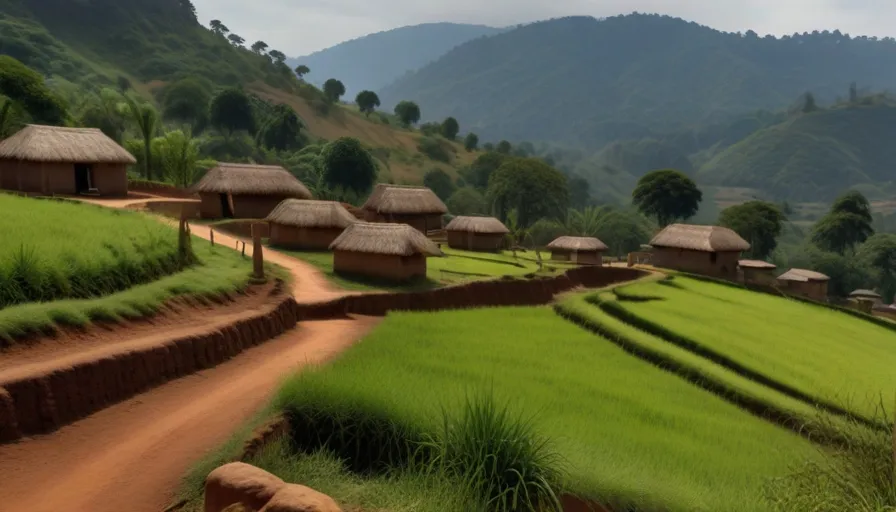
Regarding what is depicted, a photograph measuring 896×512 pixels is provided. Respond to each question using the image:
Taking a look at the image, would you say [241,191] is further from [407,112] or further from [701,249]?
[407,112]

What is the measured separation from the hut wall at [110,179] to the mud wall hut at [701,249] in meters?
28.3

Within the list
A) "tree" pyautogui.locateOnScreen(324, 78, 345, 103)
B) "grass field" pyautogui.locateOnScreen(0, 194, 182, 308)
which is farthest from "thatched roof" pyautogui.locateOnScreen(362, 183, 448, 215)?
"tree" pyautogui.locateOnScreen(324, 78, 345, 103)

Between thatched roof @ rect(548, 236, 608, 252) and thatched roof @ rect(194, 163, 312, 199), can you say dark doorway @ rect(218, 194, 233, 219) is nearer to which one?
thatched roof @ rect(194, 163, 312, 199)

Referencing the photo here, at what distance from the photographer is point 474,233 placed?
122 ft

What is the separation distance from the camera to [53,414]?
7.79 metres

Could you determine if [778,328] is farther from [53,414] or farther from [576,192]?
[576,192]

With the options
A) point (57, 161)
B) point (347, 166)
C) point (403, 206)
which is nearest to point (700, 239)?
point (403, 206)

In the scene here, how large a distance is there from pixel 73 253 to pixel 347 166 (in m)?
41.0

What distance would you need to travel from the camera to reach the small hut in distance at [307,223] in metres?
25.6

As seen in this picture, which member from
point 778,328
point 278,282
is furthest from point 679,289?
point 278,282

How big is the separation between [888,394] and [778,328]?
7103mm

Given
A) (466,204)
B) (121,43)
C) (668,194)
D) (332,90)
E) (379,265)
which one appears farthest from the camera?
(332,90)

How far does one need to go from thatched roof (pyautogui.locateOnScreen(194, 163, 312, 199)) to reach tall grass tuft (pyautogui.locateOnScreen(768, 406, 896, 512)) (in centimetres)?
2640

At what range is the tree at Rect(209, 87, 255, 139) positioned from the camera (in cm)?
6575
